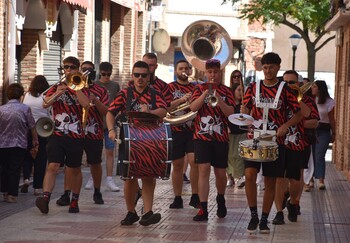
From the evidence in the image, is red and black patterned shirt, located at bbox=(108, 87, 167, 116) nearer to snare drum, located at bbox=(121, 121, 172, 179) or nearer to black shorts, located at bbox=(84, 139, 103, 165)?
snare drum, located at bbox=(121, 121, 172, 179)

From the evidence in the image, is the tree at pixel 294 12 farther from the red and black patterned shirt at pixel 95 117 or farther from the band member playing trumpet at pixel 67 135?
the band member playing trumpet at pixel 67 135

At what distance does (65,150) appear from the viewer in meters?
13.3

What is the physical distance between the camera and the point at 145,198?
12.1m

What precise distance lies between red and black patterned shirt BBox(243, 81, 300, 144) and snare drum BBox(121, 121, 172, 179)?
1.00 meters

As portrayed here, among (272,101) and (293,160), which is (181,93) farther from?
(272,101)

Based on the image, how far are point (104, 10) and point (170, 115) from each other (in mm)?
12722

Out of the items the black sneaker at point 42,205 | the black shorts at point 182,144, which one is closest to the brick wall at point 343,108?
the black shorts at point 182,144

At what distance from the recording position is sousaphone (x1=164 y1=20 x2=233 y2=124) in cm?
1564

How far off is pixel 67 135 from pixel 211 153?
5.70ft

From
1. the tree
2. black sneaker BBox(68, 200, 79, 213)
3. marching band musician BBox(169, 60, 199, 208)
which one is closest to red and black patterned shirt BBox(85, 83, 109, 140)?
black sneaker BBox(68, 200, 79, 213)

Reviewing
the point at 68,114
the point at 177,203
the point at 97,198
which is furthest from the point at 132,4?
the point at 68,114

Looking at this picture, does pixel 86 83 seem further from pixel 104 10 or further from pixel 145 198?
pixel 104 10

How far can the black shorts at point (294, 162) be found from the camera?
1273cm

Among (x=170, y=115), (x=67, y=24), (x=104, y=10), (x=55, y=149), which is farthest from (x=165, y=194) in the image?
(x=104, y=10)
